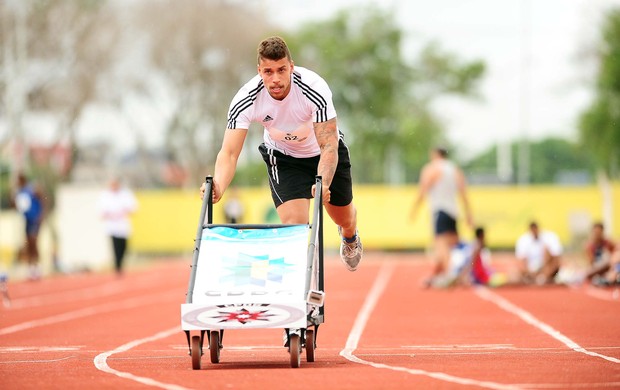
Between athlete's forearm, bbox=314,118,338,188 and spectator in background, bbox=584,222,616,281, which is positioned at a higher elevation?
athlete's forearm, bbox=314,118,338,188

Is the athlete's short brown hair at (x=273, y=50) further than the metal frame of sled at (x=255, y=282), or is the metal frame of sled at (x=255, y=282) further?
the athlete's short brown hair at (x=273, y=50)

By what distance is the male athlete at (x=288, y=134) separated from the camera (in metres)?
9.39

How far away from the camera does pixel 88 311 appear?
1756 cm

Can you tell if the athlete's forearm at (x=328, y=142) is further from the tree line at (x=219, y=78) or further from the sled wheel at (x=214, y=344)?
the tree line at (x=219, y=78)

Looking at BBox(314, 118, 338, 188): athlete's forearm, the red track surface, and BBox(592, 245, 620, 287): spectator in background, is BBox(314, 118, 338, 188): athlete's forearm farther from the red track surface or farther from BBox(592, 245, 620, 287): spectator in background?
BBox(592, 245, 620, 287): spectator in background

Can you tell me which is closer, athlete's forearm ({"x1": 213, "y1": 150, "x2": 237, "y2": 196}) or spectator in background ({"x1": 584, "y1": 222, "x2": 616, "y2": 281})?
athlete's forearm ({"x1": 213, "y1": 150, "x2": 237, "y2": 196})

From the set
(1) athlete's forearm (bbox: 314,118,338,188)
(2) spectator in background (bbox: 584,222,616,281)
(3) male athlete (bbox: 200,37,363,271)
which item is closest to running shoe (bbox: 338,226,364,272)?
(3) male athlete (bbox: 200,37,363,271)

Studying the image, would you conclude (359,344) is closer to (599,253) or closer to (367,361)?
(367,361)

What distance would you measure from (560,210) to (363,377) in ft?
114

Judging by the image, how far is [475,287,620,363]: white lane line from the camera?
10.0 metres

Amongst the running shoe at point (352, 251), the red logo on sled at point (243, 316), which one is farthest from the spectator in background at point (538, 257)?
the red logo on sled at point (243, 316)

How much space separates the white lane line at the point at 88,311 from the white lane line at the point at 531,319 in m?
5.03

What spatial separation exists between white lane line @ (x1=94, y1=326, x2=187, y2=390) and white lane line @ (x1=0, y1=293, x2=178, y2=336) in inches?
71.5

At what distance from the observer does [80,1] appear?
48.0 metres
